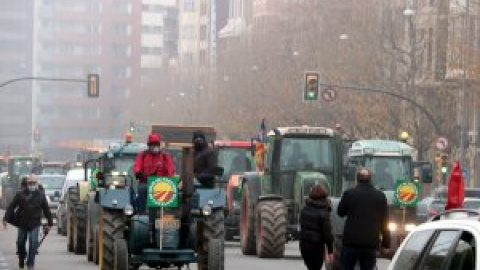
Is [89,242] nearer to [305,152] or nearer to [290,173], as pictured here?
[290,173]

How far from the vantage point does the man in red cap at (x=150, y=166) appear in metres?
22.9

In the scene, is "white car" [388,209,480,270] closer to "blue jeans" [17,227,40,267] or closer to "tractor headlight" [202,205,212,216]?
"tractor headlight" [202,205,212,216]

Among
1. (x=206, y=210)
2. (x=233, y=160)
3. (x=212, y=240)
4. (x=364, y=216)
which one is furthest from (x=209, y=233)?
(x=233, y=160)

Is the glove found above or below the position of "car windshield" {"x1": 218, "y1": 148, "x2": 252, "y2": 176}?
above

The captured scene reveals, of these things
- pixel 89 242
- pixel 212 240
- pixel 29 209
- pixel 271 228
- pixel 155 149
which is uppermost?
pixel 155 149

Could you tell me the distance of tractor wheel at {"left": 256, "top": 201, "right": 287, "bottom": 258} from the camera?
3145 centimetres

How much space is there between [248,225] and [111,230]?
10.4m

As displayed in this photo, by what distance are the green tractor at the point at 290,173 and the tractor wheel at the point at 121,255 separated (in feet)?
29.7

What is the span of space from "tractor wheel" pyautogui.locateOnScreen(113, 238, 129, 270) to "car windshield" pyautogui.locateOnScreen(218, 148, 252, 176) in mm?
21360

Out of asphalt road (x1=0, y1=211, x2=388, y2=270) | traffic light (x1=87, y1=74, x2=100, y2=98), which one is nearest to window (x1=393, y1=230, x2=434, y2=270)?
asphalt road (x1=0, y1=211, x2=388, y2=270)

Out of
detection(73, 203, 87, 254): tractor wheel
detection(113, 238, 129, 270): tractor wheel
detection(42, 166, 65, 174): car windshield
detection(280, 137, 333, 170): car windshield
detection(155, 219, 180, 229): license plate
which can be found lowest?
detection(42, 166, 65, 174): car windshield

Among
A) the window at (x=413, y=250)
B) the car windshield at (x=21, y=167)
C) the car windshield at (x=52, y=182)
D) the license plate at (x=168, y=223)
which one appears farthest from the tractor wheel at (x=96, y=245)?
the car windshield at (x=21, y=167)

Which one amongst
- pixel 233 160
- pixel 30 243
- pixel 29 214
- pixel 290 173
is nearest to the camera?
pixel 30 243

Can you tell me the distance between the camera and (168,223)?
2264 centimetres
